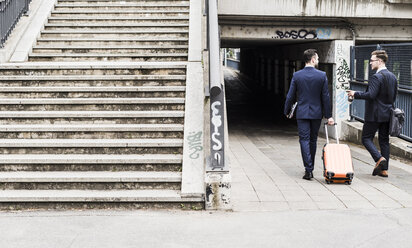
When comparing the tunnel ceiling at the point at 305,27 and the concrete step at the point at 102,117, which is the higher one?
the tunnel ceiling at the point at 305,27

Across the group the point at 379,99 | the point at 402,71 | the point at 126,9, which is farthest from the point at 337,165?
the point at 126,9

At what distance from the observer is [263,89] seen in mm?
Result: 33750

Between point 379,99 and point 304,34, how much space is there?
760 centimetres

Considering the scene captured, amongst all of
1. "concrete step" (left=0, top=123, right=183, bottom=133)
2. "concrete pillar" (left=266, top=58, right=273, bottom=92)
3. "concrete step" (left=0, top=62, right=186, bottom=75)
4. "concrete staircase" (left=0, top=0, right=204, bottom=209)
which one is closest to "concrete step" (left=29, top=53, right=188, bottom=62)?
"concrete staircase" (left=0, top=0, right=204, bottom=209)

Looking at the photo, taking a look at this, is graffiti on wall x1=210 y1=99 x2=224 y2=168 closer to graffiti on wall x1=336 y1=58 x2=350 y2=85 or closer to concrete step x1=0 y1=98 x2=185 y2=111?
concrete step x1=0 y1=98 x2=185 y2=111

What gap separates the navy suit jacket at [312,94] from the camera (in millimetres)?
7109

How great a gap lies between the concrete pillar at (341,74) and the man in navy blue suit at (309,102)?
773 cm

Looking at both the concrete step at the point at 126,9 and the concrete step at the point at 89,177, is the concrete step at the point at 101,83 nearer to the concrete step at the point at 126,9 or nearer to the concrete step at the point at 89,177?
the concrete step at the point at 89,177

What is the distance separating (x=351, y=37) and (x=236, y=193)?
9650 millimetres

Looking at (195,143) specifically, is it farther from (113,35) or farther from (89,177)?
(113,35)

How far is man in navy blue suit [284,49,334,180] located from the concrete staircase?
1679 millimetres

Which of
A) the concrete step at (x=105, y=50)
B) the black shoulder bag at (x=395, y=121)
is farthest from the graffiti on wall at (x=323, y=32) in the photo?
the black shoulder bag at (x=395, y=121)

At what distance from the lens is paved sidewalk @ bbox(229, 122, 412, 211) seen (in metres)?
5.88

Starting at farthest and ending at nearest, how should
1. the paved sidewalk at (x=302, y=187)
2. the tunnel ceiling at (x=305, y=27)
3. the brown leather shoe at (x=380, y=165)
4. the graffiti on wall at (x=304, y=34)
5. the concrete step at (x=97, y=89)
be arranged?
1. the graffiti on wall at (x=304, y=34)
2. the tunnel ceiling at (x=305, y=27)
3. the concrete step at (x=97, y=89)
4. the brown leather shoe at (x=380, y=165)
5. the paved sidewalk at (x=302, y=187)
